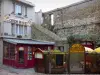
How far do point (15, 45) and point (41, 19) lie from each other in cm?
1323

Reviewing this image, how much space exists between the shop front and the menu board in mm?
6036

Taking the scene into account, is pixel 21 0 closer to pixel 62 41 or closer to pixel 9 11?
pixel 9 11

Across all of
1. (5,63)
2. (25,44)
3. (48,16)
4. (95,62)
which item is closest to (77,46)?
(95,62)

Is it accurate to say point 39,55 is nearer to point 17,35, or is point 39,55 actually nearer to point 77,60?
point 77,60

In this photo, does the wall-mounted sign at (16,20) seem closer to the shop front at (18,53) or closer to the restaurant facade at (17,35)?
the restaurant facade at (17,35)

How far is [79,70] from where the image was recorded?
58.2 ft

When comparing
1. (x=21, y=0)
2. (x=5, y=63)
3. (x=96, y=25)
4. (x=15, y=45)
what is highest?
(x=21, y=0)

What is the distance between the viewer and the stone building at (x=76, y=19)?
27.9m

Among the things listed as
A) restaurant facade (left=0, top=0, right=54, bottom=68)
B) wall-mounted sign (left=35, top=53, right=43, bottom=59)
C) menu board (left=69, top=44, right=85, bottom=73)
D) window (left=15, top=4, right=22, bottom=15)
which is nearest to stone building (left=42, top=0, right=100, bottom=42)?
restaurant facade (left=0, top=0, right=54, bottom=68)

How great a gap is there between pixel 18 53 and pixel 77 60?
754 centimetres

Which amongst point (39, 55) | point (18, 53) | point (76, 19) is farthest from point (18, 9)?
point (39, 55)

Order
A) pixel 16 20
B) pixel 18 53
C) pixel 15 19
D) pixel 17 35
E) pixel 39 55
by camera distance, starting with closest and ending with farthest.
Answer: pixel 39 55, pixel 18 53, pixel 15 19, pixel 16 20, pixel 17 35

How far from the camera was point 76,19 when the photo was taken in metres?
30.2

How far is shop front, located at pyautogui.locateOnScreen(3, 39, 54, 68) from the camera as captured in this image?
2202 centimetres
